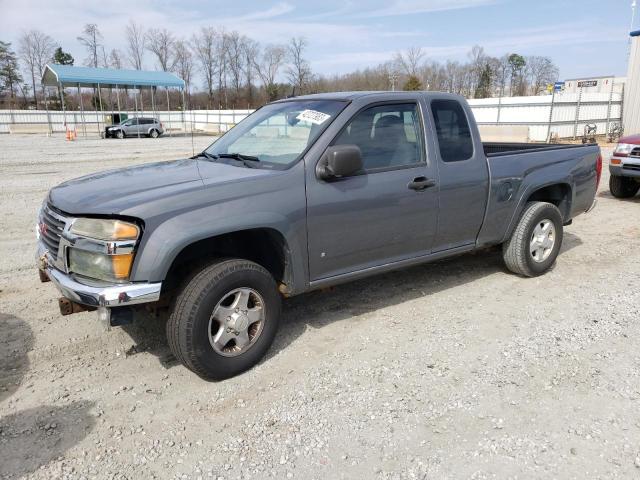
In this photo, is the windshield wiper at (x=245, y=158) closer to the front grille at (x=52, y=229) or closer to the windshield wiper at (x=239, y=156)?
the windshield wiper at (x=239, y=156)

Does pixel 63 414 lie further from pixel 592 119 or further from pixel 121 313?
pixel 592 119

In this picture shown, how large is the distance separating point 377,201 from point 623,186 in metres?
8.39

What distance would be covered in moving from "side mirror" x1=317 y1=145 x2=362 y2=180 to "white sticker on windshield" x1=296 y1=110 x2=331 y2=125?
34 cm

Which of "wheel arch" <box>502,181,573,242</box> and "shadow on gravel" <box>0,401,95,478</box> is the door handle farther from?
"shadow on gravel" <box>0,401,95,478</box>

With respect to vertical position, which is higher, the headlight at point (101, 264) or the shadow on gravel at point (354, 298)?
the headlight at point (101, 264)

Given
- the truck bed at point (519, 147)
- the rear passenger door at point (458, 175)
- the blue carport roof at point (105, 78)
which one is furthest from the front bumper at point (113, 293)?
the blue carport roof at point (105, 78)

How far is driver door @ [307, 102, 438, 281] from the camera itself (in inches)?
150

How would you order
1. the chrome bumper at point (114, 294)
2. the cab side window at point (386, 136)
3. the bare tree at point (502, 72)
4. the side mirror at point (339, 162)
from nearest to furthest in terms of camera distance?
the chrome bumper at point (114, 294) < the side mirror at point (339, 162) < the cab side window at point (386, 136) < the bare tree at point (502, 72)

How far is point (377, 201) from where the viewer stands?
13.2 ft

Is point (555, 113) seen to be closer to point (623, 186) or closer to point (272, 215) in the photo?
point (623, 186)

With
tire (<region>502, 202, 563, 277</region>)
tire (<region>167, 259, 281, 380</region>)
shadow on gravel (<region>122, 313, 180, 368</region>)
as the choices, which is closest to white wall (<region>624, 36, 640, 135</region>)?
tire (<region>502, 202, 563, 277</region>)

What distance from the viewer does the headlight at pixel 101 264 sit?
3.09m

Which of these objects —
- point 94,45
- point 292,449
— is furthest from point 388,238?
point 94,45

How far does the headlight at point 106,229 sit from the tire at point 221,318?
0.52 m
